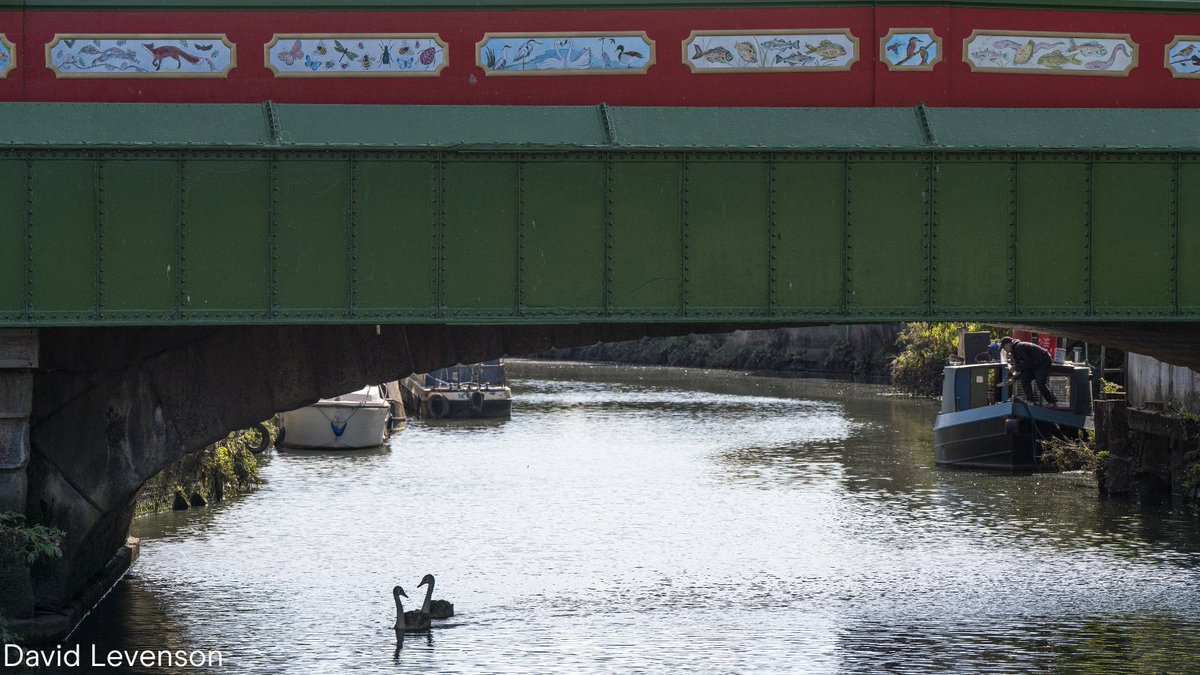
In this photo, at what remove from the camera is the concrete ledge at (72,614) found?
704 inches

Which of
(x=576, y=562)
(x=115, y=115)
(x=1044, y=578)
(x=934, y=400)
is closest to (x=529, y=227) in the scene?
(x=115, y=115)

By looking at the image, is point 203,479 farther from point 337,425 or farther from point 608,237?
point 608,237

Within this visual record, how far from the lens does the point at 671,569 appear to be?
24688 mm

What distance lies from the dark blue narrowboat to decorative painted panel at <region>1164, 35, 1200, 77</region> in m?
19.6

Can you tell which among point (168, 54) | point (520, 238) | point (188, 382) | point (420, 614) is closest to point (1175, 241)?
point (520, 238)

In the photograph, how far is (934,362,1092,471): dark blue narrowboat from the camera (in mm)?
37812

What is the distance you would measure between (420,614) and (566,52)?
7118 millimetres

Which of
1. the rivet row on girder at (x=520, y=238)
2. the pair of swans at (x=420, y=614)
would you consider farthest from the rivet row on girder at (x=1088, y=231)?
the pair of swans at (x=420, y=614)

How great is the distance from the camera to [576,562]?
82.9ft

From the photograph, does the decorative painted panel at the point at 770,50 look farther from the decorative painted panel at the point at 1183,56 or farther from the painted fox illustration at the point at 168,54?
the painted fox illustration at the point at 168,54

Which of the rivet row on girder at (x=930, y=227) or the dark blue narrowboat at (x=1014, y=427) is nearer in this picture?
the rivet row on girder at (x=930, y=227)

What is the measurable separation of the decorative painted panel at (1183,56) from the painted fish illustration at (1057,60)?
1059 millimetres

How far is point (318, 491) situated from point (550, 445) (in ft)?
38.4

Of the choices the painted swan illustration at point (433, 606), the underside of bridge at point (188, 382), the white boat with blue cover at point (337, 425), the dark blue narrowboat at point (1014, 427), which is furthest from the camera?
the white boat with blue cover at point (337, 425)
